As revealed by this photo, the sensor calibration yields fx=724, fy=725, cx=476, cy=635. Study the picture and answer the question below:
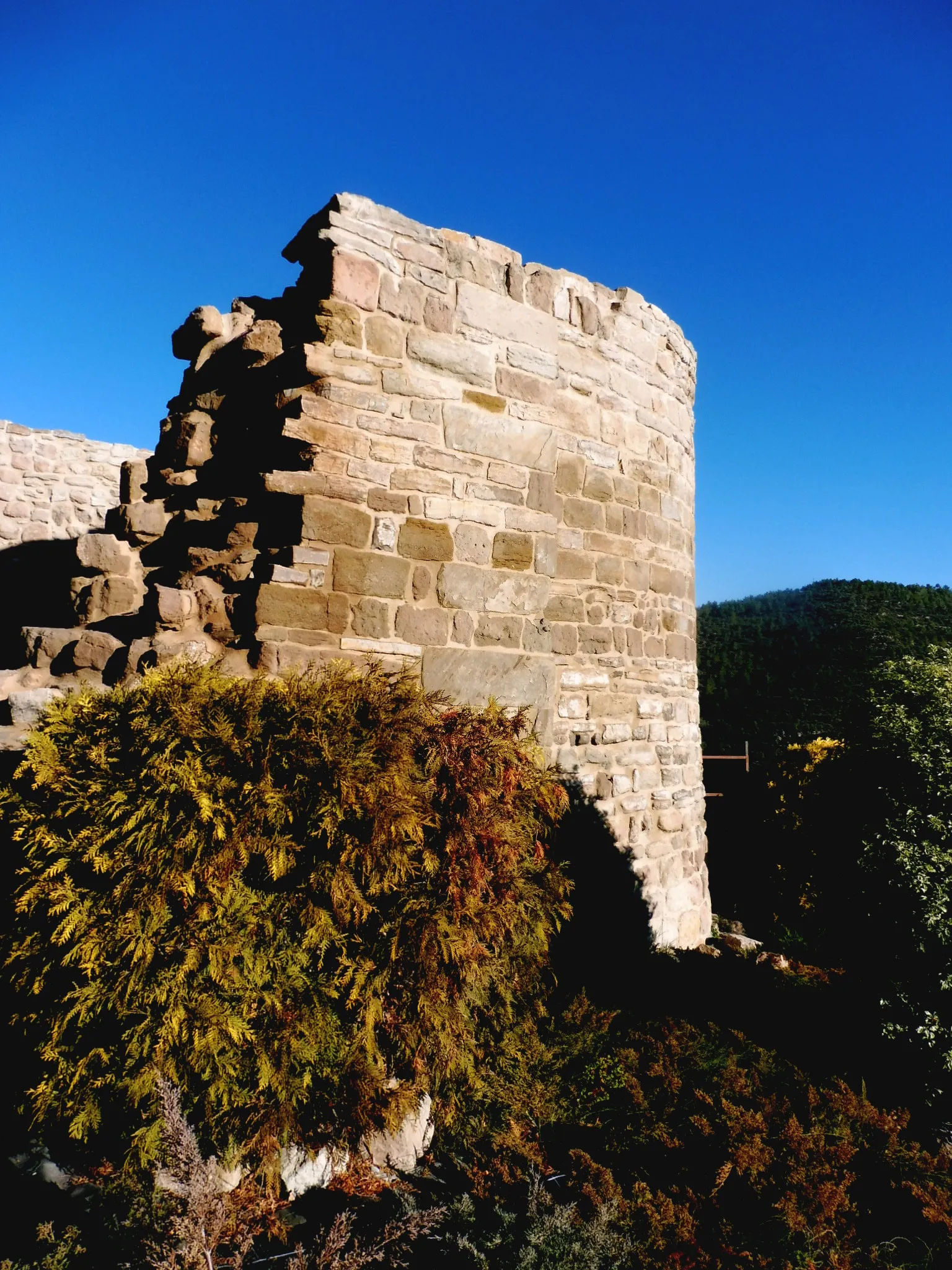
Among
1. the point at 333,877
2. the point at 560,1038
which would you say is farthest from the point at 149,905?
the point at 560,1038

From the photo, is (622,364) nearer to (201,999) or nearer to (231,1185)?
(201,999)

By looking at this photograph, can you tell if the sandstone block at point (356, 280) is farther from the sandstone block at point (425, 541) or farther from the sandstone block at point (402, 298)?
the sandstone block at point (425, 541)

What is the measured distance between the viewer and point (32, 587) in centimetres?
805

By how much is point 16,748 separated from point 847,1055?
4376 mm

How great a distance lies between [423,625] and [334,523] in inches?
29.3

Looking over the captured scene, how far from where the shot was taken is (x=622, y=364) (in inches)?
213

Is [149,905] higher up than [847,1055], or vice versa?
[149,905]

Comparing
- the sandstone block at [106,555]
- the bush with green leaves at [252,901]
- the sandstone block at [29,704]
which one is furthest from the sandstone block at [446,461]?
the sandstone block at [29,704]

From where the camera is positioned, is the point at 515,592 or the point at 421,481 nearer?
the point at 421,481

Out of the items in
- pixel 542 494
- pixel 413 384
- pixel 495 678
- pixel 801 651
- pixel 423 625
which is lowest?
pixel 495 678

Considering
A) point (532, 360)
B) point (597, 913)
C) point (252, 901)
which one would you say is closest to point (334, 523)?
point (532, 360)

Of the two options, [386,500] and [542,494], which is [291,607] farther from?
[542,494]

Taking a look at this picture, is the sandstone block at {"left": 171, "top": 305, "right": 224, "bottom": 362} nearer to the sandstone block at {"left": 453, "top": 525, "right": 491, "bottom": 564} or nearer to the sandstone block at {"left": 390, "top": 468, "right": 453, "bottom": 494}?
the sandstone block at {"left": 390, "top": 468, "right": 453, "bottom": 494}

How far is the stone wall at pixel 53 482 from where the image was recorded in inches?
409
